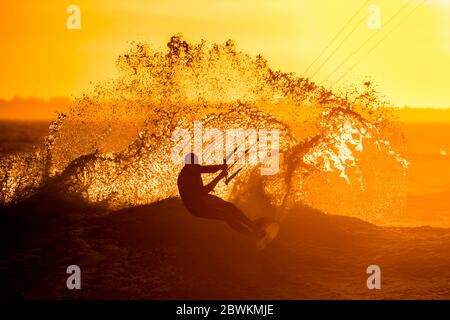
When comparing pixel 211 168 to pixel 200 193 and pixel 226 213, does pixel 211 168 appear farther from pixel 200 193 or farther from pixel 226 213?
pixel 226 213

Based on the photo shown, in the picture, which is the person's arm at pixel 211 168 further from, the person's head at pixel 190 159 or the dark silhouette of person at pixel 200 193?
the person's head at pixel 190 159

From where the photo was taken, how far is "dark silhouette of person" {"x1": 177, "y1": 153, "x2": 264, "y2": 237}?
30.8ft

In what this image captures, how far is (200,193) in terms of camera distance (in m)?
9.45

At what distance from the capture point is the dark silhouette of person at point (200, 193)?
9395mm

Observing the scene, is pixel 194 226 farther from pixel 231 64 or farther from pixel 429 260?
pixel 231 64

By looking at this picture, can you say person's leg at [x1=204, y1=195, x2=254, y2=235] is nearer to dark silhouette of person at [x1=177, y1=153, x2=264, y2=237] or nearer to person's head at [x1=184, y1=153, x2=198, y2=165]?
dark silhouette of person at [x1=177, y1=153, x2=264, y2=237]

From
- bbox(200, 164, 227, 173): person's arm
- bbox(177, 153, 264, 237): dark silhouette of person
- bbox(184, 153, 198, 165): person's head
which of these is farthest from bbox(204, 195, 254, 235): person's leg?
bbox(184, 153, 198, 165): person's head

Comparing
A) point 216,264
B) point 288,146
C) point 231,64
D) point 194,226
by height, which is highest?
point 231,64

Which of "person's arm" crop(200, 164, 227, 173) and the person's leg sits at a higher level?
"person's arm" crop(200, 164, 227, 173)

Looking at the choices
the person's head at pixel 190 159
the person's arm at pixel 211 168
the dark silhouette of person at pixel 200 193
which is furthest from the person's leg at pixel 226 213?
the person's head at pixel 190 159

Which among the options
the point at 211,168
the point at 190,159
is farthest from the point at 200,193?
the point at 190,159
